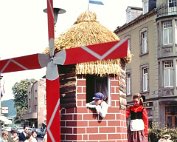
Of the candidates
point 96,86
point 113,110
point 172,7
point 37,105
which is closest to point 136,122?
point 96,86

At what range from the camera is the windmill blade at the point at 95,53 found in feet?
12.9

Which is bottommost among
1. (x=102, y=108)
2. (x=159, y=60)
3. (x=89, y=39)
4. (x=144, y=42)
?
(x=102, y=108)

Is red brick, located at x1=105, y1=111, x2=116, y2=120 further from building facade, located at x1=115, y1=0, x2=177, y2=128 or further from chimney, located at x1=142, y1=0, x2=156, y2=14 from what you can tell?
chimney, located at x1=142, y1=0, x2=156, y2=14

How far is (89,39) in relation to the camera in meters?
6.44

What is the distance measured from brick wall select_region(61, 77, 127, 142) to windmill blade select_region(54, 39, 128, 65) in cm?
198

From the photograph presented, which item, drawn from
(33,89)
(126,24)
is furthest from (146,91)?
(33,89)

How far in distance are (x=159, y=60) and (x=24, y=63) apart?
27.2 m

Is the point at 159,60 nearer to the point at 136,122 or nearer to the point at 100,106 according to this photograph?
the point at 136,122

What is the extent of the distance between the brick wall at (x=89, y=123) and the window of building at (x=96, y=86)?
0.11 metres

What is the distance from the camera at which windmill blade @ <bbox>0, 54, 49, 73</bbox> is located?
4.54m

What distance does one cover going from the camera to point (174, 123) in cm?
3072

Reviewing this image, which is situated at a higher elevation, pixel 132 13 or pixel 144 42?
pixel 132 13

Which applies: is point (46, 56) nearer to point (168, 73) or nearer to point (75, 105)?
point (75, 105)

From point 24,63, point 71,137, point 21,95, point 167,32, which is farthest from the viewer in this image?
point 21,95
